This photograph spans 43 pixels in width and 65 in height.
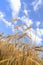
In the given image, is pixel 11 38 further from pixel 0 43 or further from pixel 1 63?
pixel 1 63

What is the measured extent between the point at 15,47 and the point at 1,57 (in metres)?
0.24

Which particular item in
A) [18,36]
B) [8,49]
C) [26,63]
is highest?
[18,36]

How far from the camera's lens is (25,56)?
8.07ft

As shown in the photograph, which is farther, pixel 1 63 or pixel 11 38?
pixel 11 38

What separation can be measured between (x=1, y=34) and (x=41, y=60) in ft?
2.48

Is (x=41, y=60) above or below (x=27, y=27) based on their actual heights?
below

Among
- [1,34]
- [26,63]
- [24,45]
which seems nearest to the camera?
[26,63]

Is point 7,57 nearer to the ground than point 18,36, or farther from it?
nearer to the ground

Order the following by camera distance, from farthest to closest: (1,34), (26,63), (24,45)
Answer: (1,34) → (24,45) → (26,63)

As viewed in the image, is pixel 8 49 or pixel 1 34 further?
pixel 1 34

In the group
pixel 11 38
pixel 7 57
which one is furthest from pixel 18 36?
pixel 7 57

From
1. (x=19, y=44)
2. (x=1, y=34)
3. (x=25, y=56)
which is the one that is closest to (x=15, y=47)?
(x=19, y=44)

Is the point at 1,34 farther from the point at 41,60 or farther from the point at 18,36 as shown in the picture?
the point at 41,60

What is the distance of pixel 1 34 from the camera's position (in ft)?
10.2
